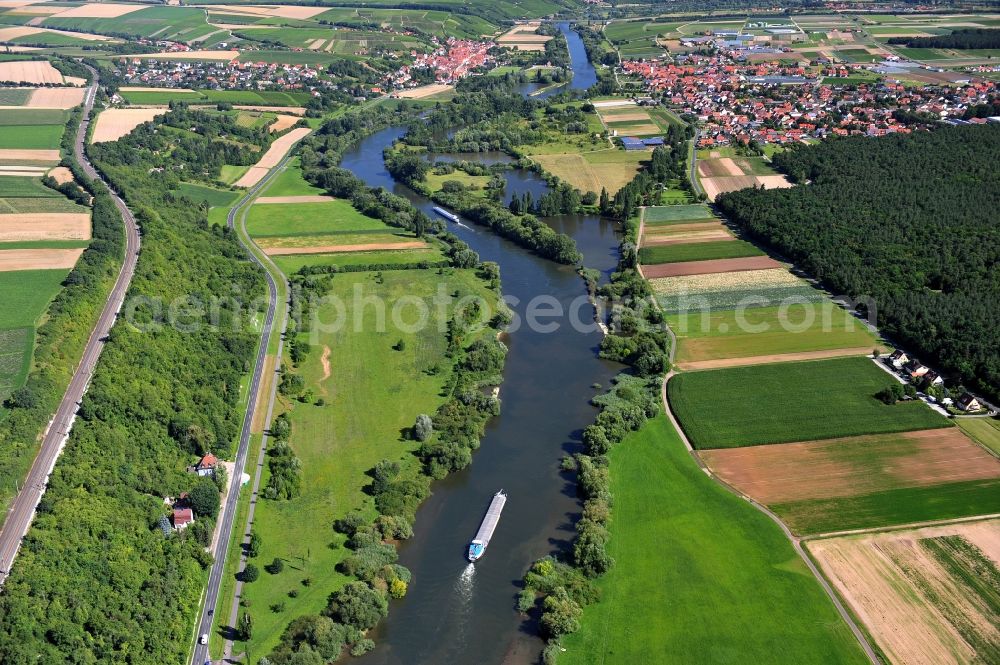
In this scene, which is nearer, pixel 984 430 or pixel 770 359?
pixel 984 430

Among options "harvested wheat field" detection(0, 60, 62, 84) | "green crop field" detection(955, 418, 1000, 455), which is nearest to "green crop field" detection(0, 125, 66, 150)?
"harvested wheat field" detection(0, 60, 62, 84)

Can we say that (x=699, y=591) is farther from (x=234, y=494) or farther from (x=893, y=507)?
(x=234, y=494)

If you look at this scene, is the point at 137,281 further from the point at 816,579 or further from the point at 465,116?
the point at 465,116

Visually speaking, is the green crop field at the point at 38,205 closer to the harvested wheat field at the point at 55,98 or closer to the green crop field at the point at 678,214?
the harvested wheat field at the point at 55,98

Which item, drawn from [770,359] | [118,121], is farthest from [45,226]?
[770,359]

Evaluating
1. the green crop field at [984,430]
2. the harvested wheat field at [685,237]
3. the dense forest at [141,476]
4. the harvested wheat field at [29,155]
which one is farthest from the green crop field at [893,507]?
the harvested wheat field at [29,155]

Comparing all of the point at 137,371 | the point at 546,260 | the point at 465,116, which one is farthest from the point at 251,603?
the point at 465,116
